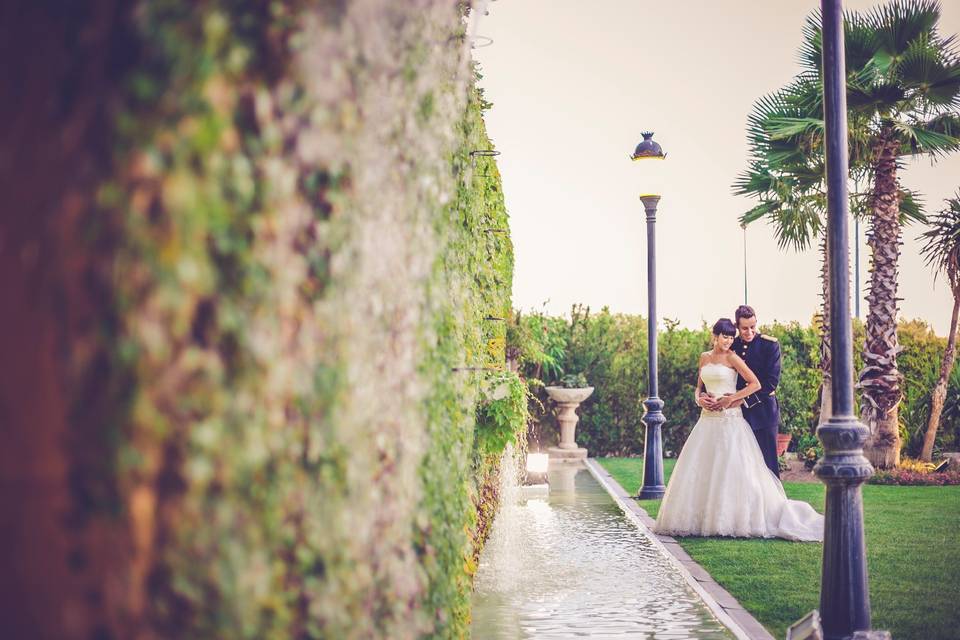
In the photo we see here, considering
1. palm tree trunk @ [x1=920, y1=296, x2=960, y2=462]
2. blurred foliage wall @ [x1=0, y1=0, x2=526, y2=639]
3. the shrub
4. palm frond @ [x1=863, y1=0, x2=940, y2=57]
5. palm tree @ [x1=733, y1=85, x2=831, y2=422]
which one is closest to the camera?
blurred foliage wall @ [x1=0, y1=0, x2=526, y2=639]

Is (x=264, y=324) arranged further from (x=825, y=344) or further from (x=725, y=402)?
(x=825, y=344)

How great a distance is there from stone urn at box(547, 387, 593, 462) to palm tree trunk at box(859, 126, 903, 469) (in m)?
5.29

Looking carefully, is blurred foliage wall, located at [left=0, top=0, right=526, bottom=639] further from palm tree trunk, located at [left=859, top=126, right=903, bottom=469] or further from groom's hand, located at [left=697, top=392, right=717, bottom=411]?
palm tree trunk, located at [left=859, top=126, right=903, bottom=469]

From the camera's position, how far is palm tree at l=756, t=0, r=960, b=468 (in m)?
15.0

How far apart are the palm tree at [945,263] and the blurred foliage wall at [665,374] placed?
3.97 ft

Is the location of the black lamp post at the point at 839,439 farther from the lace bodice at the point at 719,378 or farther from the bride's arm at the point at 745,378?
the lace bodice at the point at 719,378

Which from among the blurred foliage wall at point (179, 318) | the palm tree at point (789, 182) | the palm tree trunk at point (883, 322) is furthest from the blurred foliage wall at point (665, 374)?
the blurred foliage wall at point (179, 318)

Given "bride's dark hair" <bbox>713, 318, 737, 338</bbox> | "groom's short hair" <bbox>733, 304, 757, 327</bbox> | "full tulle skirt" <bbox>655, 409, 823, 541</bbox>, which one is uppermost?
"groom's short hair" <bbox>733, 304, 757, 327</bbox>

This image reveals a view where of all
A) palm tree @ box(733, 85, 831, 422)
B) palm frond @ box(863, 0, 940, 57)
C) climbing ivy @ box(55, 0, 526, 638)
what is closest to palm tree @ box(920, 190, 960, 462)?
palm tree @ box(733, 85, 831, 422)

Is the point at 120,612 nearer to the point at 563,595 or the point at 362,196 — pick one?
the point at 362,196

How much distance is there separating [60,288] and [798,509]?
849 cm

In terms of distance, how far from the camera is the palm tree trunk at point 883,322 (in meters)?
15.3

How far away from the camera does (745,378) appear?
924cm

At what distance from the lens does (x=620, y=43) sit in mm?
14922
